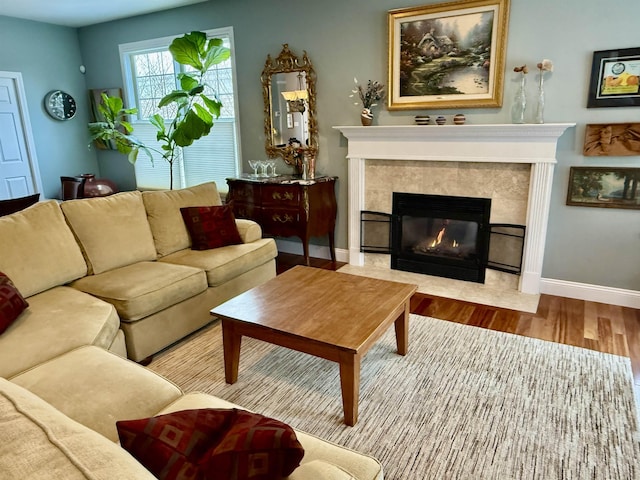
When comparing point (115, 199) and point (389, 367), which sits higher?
point (115, 199)

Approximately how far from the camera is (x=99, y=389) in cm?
156

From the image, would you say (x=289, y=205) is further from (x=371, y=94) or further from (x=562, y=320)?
(x=562, y=320)

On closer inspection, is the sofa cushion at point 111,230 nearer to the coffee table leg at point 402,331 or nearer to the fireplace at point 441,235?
the coffee table leg at point 402,331

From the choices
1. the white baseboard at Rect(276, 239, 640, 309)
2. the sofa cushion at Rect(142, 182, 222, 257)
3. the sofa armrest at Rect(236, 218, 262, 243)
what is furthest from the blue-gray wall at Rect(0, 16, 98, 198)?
the white baseboard at Rect(276, 239, 640, 309)

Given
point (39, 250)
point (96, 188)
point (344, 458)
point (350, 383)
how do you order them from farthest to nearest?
point (96, 188) → point (39, 250) → point (350, 383) → point (344, 458)

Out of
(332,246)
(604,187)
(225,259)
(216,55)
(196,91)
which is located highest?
(216,55)

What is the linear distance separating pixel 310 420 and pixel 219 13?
4346mm

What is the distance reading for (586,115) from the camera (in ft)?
10.4

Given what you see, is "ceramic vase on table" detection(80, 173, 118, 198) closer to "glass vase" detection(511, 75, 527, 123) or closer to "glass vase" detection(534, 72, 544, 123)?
"glass vase" detection(511, 75, 527, 123)

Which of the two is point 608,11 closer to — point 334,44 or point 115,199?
point 334,44

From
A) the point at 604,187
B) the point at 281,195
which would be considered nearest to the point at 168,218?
the point at 281,195

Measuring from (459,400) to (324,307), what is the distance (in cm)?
84

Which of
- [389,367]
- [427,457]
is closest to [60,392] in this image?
[427,457]

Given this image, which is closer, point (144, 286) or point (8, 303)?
point (8, 303)
